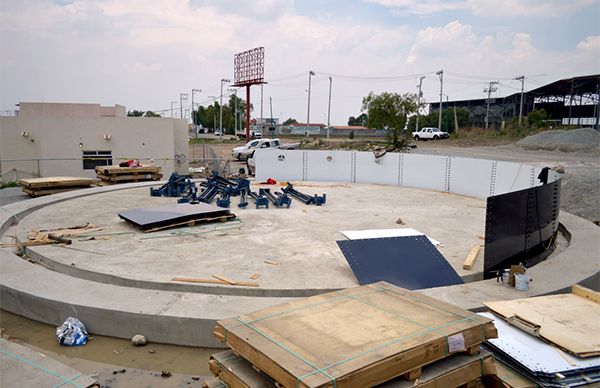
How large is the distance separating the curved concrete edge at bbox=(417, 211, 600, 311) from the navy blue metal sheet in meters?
0.56

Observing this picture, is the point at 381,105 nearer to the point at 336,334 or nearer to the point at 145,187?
the point at 145,187

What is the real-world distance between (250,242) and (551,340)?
698 centimetres

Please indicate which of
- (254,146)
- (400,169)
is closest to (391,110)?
(254,146)

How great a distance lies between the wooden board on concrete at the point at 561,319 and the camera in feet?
15.6

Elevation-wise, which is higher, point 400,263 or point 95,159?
point 95,159

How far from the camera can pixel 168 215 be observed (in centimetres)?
1194

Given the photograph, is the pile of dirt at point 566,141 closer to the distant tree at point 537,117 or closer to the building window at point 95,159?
the distant tree at point 537,117

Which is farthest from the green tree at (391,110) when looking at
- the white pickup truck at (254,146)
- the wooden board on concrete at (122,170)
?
the wooden board on concrete at (122,170)

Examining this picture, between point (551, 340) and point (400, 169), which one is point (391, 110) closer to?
point (400, 169)

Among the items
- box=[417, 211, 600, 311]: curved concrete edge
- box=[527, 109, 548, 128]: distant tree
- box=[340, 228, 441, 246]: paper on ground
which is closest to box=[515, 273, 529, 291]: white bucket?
box=[417, 211, 600, 311]: curved concrete edge

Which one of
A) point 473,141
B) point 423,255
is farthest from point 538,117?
point 423,255

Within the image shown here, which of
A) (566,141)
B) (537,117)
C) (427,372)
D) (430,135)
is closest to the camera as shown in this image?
(427,372)

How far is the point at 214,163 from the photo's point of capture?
29.1 meters

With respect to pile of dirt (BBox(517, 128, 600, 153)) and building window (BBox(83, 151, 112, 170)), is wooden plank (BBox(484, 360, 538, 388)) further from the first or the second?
pile of dirt (BBox(517, 128, 600, 153))
